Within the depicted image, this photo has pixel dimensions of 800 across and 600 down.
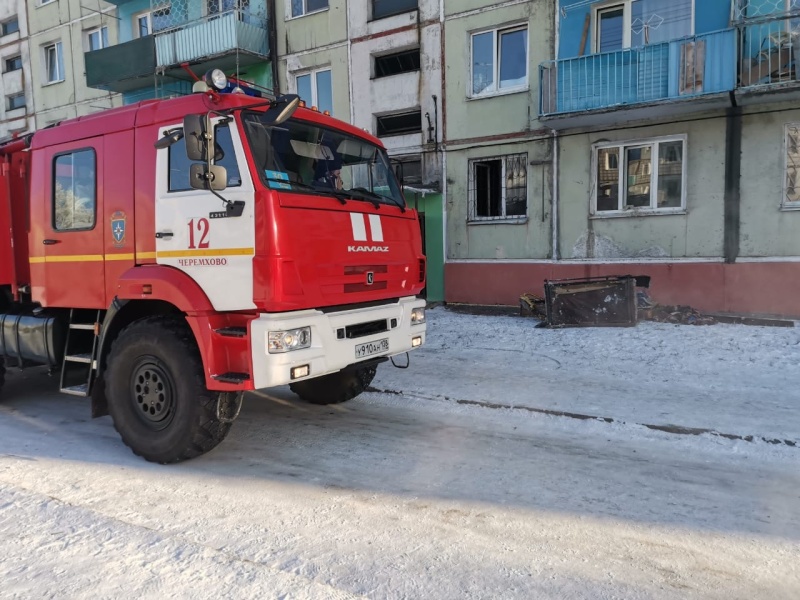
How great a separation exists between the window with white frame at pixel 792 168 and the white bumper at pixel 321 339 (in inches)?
388

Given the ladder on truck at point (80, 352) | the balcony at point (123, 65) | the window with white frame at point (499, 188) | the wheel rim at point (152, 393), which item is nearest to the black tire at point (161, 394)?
the wheel rim at point (152, 393)

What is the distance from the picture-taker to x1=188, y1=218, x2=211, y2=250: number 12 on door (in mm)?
4195

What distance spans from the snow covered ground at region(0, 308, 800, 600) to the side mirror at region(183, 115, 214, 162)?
2.33 meters

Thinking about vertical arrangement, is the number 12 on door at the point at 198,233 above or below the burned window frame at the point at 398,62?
below

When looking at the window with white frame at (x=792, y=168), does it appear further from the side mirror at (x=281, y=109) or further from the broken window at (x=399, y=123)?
the side mirror at (x=281, y=109)

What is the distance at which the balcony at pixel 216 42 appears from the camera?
54.7 ft

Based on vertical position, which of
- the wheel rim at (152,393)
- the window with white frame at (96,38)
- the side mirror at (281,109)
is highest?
the window with white frame at (96,38)

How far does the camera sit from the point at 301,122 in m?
4.62

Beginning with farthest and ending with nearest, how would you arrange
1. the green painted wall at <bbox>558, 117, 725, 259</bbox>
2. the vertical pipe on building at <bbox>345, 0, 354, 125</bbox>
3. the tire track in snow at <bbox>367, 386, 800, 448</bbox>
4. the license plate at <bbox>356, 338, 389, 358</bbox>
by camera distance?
the vertical pipe on building at <bbox>345, 0, 354, 125</bbox> < the green painted wall at <bbox>558, 117, 725, 259</bbox> < the tire track in snow at <bbox>367, 386, 800, 448</bbox> < the license plate at <bbox>356, 338, 389, 358</bbox>

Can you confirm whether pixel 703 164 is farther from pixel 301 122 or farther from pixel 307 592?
pixel 307 592

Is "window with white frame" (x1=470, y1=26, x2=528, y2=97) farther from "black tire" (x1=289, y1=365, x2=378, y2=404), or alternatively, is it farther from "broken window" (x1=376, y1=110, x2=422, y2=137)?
"black tire" (x1=289, y1=365, x2=378, y2=404)

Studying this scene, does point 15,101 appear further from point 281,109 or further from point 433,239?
point 281,109

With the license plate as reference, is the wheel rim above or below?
below

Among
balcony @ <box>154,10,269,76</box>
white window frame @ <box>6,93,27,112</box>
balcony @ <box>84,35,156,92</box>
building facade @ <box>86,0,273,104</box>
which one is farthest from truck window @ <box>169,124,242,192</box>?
Result: white window frame @ <box>6,93,27,112</box>
